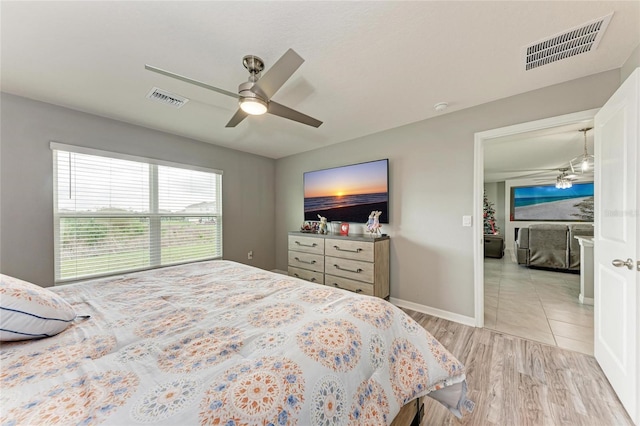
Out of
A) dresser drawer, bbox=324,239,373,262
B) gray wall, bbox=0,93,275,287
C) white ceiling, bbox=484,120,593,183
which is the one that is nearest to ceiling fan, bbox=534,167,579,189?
white ceiling, bbox=484,120,593,183

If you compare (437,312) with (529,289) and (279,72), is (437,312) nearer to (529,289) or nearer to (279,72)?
(529,289)

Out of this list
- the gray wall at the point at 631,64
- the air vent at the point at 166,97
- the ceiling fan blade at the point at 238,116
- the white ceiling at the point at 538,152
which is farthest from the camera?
the white ceiling at the point at 538,152

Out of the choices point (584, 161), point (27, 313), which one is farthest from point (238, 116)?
point (584, 161)

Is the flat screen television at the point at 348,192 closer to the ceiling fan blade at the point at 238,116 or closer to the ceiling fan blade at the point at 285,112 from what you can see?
the ceiling fan blade at the point at 285,112

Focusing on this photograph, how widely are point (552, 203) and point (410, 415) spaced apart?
8.12 metres

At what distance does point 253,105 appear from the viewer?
5.68 ft

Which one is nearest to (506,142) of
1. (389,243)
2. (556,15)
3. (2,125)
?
(389,243)

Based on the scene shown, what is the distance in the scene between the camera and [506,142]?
12.4 feet

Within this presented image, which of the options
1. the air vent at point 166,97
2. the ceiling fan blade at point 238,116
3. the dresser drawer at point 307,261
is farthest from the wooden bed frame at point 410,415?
the air vent at point 166,97

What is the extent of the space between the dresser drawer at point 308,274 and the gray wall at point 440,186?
1027 millimetres

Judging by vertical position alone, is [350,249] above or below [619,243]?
below

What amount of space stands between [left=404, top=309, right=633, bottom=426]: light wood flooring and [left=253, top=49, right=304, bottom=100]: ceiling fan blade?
2374 millimetres

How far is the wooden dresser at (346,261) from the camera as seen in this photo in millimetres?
2979

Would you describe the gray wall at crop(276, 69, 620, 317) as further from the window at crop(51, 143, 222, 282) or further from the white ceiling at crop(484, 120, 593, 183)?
the window at crop(51, 143, 222, 282)
